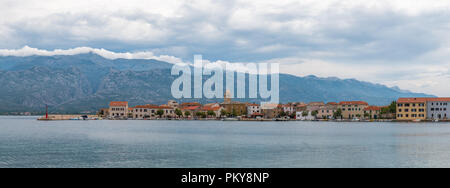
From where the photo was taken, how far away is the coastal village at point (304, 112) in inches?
4722

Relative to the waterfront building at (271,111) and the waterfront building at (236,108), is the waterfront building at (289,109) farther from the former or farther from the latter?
the waterfront building at (236,108)

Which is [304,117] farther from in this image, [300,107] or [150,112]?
[150,112]

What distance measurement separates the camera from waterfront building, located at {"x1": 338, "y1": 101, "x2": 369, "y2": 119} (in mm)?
143625

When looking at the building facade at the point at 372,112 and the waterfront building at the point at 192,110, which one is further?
the waterfront building at the point at 192,110

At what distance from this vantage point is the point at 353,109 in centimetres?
14488

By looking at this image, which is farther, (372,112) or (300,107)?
(300,107)

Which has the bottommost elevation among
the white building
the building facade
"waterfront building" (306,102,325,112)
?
the white building

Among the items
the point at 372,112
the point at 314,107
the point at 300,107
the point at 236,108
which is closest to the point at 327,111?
the point at 314,107

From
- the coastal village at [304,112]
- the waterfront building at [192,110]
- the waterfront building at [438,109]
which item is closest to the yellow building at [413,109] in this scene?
the coastal village at [304,112]

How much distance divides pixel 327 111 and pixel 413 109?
3291cm

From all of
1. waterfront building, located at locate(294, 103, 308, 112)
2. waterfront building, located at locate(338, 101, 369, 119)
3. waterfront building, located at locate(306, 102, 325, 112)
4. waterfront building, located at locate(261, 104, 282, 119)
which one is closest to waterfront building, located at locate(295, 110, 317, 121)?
waterfront building, located at locate(306, 102, 325, 112)

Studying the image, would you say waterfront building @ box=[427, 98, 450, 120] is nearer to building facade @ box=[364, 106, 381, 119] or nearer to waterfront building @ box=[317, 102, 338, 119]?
building facade @ box=[364, 106, 381, 119]
